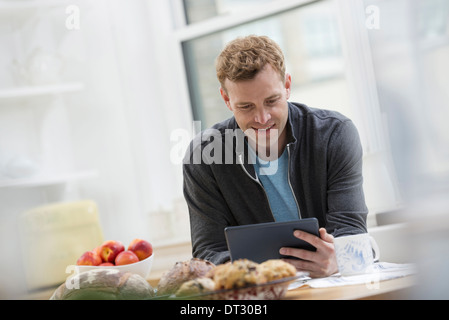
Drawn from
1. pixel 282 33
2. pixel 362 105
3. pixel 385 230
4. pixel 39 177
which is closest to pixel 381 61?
pixel 385 230

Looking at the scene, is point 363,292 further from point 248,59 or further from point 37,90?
point 37,90

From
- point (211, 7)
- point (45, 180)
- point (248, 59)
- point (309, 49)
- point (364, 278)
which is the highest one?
point (211, 7)

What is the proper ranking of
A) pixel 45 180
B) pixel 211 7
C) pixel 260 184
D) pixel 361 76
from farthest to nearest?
pixel 211 7, pixel 45 180, pixel 361 76, pixel 260 184

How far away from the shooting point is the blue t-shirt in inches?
54.8

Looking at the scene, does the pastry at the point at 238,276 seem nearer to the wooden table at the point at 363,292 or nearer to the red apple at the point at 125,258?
the wooden table at the point at 363,292

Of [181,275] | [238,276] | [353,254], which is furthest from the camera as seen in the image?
[353,254]

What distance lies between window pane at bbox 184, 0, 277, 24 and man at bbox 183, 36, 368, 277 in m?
1.05

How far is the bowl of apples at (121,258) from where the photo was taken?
48.2 inches

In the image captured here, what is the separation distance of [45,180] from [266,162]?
1176 millimetres

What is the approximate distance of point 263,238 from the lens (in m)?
0.89

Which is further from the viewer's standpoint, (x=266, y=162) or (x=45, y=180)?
(x=45, y=180)

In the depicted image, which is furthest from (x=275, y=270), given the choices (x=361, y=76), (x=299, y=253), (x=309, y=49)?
(x=309, y=49)

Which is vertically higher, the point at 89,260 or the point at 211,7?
the point at 211,7

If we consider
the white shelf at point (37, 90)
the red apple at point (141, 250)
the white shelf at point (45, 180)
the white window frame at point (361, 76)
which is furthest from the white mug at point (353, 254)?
the white shelf at point (37, 90)
